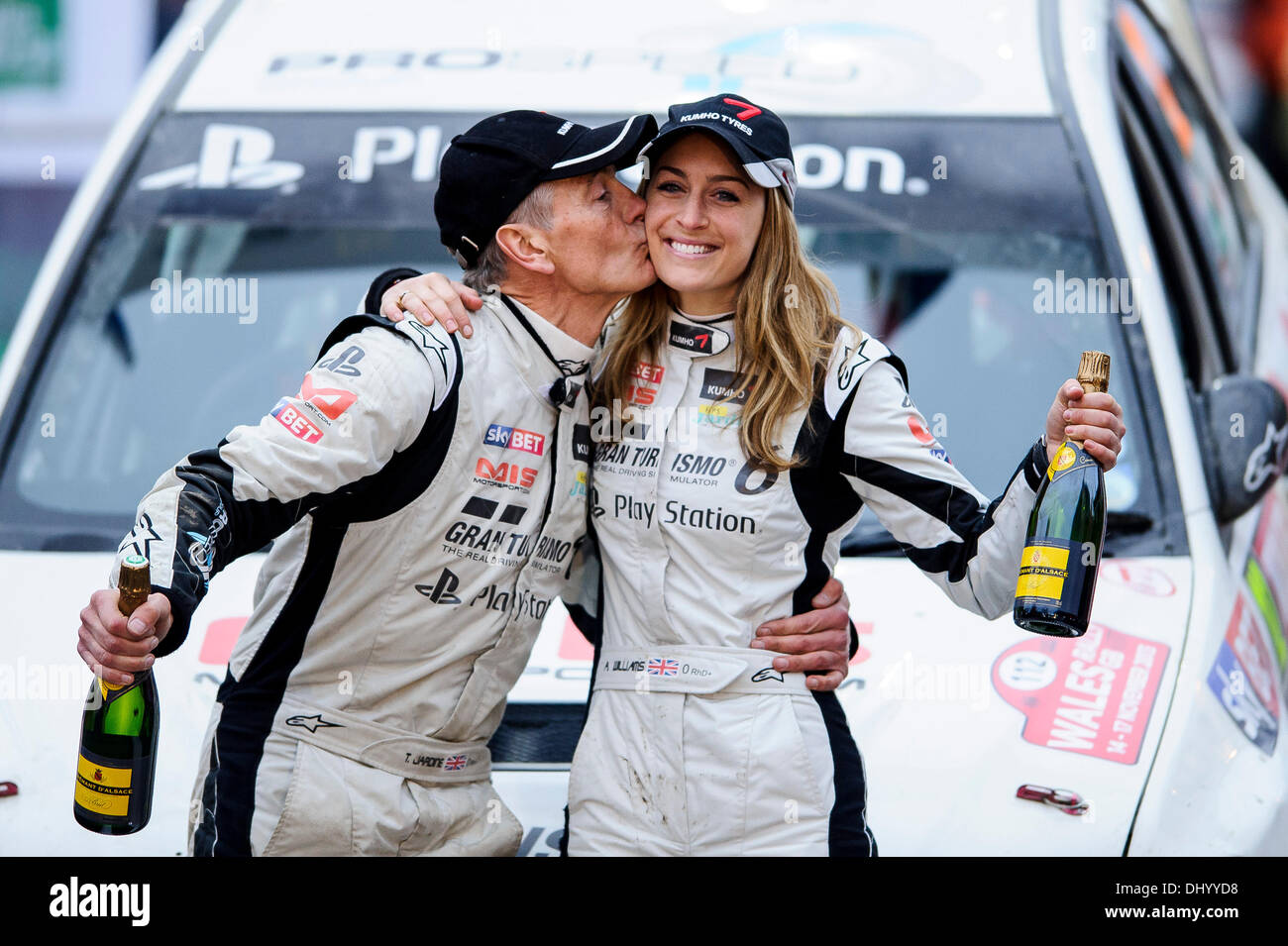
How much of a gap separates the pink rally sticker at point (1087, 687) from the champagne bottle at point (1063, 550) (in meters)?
0.58

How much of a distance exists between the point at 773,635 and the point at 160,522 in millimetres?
1026

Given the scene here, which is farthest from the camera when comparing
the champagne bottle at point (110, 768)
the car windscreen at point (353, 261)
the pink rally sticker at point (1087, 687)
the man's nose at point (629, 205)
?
the car windscreen at point (353, 261)

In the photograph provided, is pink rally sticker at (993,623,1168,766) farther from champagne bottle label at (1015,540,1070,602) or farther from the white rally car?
champagne bottle label at (1015,540,1070,602)

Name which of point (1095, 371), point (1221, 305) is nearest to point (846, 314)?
point (1095, 371)

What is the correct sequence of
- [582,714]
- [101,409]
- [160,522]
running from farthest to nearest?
[101,409] < [582,714] < [160,522]

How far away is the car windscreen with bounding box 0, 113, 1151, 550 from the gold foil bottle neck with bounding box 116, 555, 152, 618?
1650 mm

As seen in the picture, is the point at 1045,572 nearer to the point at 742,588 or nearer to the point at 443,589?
the point at 742,588

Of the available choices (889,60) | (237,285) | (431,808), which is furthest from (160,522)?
(889,60)

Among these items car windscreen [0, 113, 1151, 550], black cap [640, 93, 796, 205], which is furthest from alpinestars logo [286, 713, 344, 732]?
car windscreen [0, 113, 1151, 550]

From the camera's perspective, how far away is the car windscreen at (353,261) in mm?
4012

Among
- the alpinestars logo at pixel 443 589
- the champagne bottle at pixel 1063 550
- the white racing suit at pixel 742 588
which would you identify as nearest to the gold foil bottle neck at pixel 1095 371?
the champagne bottle at pixel 1063 550

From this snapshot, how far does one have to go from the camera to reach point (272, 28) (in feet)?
14.9

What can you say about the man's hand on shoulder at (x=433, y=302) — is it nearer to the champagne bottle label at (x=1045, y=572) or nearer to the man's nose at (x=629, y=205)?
the man's nose at (x=629, y=205)
